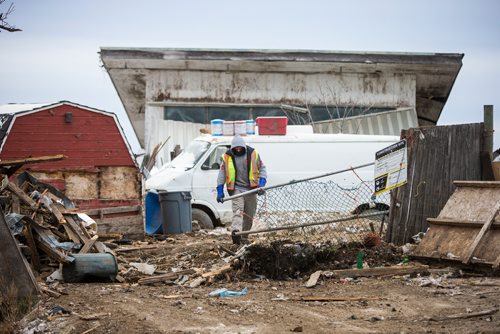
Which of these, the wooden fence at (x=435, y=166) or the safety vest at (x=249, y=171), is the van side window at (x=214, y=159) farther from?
the wooden fence at (x=435, y=166)

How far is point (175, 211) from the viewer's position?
1706 centimetres

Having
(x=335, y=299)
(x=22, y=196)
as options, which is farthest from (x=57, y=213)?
A: (x=335, y=299)

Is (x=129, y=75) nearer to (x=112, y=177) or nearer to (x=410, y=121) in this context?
(x=410, y=121)

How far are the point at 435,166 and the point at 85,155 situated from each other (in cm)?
694

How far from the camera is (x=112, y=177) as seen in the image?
16141mm

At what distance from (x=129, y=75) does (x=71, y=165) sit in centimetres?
1067

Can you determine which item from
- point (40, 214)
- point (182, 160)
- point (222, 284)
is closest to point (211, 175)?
point (182, 160)

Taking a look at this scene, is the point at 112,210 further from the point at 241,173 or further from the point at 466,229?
the point at 466,229

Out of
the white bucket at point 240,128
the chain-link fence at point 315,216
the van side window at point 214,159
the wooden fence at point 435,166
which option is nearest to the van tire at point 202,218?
the van side window at point 214,159

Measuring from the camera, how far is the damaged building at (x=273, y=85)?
25.5 m

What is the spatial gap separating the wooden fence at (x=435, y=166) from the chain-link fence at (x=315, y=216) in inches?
19.0

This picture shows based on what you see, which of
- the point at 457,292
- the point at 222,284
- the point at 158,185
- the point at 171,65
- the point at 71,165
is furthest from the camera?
the point at 171,65

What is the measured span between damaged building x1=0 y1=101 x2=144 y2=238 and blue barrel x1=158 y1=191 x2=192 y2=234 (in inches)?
38.5

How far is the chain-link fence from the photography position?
1219 centimetres
